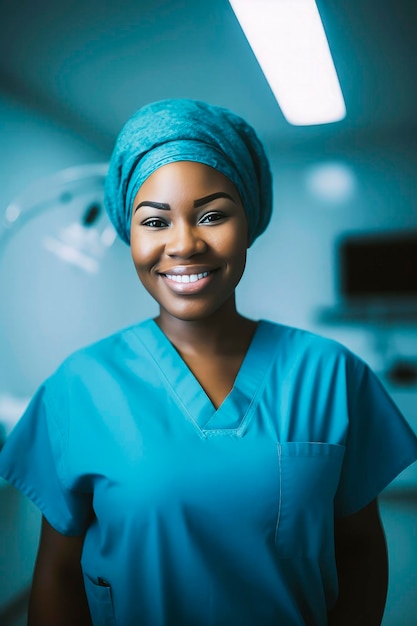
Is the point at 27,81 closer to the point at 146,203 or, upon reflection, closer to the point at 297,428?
the point at 146,203

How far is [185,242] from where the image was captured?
560 mm

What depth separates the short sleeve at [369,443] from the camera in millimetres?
677

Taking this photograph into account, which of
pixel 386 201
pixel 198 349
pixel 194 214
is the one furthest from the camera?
pixel 386 201

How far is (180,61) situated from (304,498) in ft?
2.00

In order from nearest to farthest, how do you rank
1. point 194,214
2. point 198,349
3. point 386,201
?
point 194,214 → point 198,349 → point 386,201

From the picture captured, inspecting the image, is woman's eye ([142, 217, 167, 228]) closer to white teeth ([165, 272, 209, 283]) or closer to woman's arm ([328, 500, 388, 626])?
white teeth ([165, 272, 209, 283])

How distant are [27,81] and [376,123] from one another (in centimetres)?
52

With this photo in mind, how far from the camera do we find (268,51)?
2.11 feet

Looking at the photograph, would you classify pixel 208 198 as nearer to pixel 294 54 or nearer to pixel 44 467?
pixel 294 54

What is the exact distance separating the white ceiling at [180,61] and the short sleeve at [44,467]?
1.47 ft

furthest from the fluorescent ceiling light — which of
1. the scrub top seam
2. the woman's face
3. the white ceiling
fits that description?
the scrub top seam

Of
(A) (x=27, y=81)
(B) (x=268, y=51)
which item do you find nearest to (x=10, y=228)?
(A) (x=27, y=81)

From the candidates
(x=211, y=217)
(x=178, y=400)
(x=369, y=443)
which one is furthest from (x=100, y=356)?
(x=369, y=443)

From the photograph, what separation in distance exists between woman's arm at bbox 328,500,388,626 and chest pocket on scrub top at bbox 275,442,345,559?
11cm
